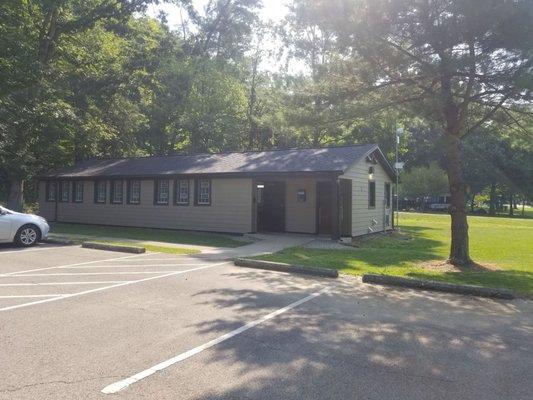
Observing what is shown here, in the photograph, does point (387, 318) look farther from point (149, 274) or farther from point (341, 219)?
point (341, 219)

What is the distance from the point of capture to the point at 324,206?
1933 centimetres

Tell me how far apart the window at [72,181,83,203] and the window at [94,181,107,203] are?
3.63 ft

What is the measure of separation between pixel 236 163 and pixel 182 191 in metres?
2.60

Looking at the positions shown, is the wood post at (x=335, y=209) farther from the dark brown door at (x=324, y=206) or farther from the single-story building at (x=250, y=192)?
the dark brown door at (x=324, y=206)

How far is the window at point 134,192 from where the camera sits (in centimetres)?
2208

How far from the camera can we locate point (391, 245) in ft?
61.1

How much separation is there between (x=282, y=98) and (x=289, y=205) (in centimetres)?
705

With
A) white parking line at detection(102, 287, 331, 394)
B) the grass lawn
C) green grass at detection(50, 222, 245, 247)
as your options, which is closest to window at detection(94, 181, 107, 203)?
green grass at detection(50, 222, 245, 247)

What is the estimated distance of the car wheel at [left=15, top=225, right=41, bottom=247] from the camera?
14.9 metres

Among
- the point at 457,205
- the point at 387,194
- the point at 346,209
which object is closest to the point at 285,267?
the point at 457,205

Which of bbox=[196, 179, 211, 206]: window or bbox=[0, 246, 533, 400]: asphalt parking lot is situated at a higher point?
bbox=[196, 179, 211, 206]: window

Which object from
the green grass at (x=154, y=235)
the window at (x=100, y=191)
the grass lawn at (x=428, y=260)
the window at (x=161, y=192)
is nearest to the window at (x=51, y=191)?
the window at (x=100, y=191)

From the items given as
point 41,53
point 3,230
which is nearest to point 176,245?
point 3,230

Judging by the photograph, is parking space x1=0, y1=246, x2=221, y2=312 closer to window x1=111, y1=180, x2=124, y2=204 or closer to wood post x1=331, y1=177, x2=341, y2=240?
wood post x1=331, y1=177, x2=341, y2=240
